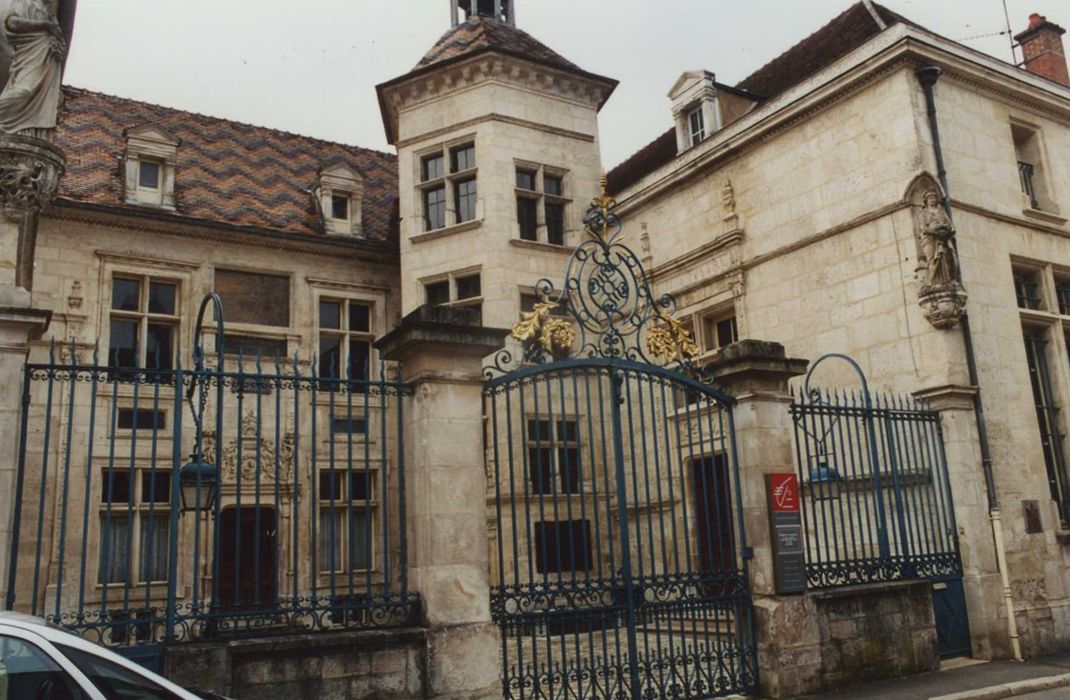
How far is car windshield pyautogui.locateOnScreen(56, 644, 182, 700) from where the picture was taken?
161 inches

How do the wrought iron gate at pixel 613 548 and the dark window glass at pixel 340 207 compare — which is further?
the dark window glass at pixel 340 207

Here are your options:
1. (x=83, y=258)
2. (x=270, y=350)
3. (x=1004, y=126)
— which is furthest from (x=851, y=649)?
(x=83, y=258)

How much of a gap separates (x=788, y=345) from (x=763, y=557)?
5991mm

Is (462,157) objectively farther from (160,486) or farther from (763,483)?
(763,483)

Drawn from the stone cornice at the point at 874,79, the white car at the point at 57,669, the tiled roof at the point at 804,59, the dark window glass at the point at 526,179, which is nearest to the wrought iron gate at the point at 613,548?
the white car at the point at 57,669

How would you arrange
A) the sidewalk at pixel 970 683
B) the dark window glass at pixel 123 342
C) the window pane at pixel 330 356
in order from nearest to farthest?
the sidewalk at pixel 970 683
the dark window glass at pixel 123 342
the window pane at pixel 330 356

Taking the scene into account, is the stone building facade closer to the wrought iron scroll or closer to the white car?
the wrought iron scroll

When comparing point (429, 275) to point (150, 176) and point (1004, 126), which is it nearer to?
point (150, 176)

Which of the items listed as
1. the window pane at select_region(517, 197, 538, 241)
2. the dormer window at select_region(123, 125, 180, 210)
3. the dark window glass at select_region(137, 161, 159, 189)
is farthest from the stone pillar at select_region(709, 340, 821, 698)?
the dark window glass at select_region(137, 161, 159, 189)

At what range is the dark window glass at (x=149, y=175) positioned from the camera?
683 inches

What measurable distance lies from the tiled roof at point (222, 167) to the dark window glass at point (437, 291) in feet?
6.88

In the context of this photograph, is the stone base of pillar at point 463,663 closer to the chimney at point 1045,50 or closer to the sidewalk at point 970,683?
the sidewalk at point 970,683

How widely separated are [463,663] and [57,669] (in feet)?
11.9

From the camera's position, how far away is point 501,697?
732 cm
